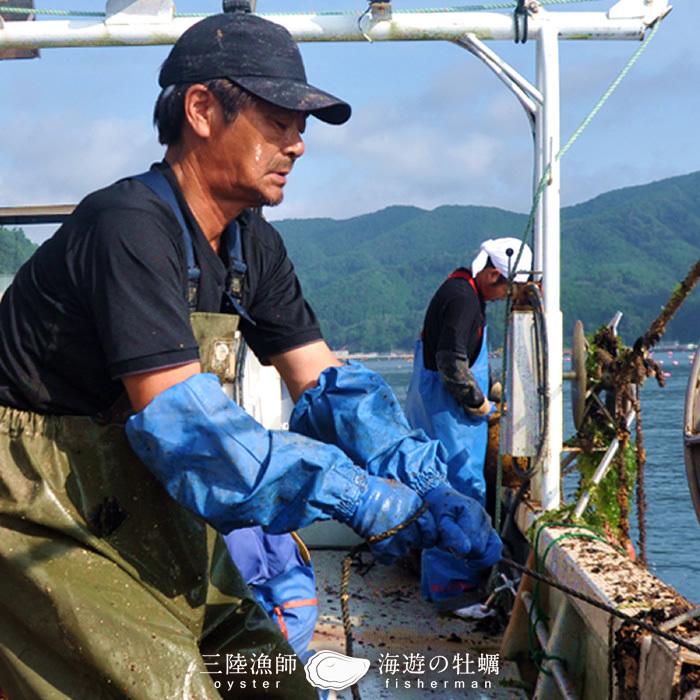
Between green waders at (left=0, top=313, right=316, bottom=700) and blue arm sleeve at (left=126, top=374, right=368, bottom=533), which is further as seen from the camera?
green waders at (left=0, top=313, right=316, bottom=700)

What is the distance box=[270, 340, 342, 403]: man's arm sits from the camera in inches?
116

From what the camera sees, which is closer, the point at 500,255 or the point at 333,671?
the point at 333,671

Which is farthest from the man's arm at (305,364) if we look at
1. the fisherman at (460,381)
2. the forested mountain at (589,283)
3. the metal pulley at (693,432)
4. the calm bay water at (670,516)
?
the forested mountain at (589,283)

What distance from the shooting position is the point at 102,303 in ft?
7.15

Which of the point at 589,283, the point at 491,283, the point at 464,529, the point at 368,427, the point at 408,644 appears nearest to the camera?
the point at 464,529

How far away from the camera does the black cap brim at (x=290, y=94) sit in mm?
2439

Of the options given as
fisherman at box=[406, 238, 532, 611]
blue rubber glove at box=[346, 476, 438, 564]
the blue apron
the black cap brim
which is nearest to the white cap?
fisherman at box=[406, 238, 532, 611]

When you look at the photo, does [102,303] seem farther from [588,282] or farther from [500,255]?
[588,282]

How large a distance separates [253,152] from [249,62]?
8.7 inches

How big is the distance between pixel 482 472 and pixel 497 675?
168 cm

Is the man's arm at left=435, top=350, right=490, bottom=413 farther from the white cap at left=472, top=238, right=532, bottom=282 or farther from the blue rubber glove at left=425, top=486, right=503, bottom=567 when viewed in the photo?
the blue rubber glove at left=425, top=486, right=503, bottom=567

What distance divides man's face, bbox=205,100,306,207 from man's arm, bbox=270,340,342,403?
1.83 feet

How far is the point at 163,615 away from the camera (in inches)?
92.2

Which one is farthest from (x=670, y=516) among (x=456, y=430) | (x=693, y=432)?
(x=693, y=432)
